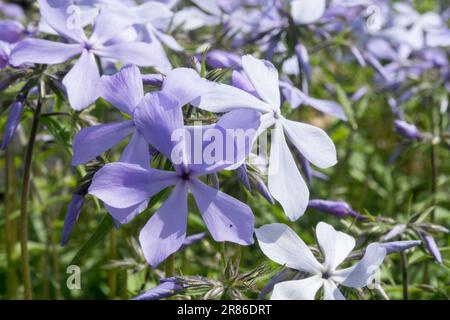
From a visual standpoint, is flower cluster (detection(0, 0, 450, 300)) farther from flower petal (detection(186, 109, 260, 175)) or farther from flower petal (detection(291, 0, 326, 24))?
flower petal (detection(291, 0, 326, 24))

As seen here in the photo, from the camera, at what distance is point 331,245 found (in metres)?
1.32

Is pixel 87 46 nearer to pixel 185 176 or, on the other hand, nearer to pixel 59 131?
pixel 59 131

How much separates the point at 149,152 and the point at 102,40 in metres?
0.38

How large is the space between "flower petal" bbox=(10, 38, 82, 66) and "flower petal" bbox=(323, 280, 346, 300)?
2.20 feet

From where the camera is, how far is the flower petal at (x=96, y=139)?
1.23 meters

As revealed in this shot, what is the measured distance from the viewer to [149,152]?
1267 mm

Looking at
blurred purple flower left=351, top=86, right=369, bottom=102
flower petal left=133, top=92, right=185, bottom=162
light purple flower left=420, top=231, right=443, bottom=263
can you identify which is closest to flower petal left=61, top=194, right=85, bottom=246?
flower petal left=133, top=92, right=185, bottom=162

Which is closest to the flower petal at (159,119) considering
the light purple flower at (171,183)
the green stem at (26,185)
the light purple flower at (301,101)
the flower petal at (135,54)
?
the light purple flower at (171,183)

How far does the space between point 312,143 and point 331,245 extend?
192 millimetres

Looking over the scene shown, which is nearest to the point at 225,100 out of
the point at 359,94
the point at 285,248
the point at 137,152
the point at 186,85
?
the point at 186,85

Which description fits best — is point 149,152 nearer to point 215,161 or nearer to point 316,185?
point 215,161

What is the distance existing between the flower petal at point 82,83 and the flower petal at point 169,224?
11.2 inches

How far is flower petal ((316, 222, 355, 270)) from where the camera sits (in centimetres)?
131
